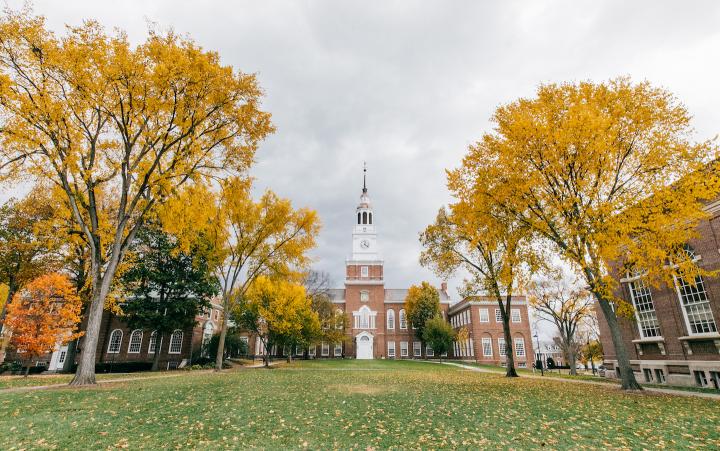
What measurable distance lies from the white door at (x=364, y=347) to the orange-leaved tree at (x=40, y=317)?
36.8m

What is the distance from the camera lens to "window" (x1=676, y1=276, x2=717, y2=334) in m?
14.8

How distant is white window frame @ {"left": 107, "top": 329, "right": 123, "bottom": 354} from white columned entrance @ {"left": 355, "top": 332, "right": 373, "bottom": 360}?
98.2ft

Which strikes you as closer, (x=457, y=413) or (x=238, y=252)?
(x=457, y=413)

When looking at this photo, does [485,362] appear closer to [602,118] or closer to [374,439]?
[602,118]

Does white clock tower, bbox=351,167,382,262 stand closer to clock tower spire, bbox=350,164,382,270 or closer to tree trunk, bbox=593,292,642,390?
clock tower spire, bbox=350,164,382,270

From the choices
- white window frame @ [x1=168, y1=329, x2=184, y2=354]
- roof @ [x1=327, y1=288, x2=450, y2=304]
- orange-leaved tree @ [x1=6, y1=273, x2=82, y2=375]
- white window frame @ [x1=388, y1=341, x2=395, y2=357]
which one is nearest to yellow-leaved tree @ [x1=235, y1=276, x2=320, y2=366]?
white window frame @ [x1=168, y1=329, x2=184, y2=354]

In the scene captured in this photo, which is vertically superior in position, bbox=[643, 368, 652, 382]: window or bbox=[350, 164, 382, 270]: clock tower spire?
bbox=[350, 164, 382, 270]: clock tower spire

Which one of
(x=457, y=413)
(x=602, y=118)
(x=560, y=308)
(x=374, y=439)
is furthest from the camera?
(x=560, y=308)

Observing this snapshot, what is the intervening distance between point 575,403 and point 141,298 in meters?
30.1

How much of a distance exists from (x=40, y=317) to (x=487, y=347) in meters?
47.1

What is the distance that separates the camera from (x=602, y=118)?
1149cm

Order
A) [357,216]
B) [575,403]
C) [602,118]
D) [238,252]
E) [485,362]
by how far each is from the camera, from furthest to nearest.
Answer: [357,216] < [485,362] < [238,252] < [602,118] < [575,403]

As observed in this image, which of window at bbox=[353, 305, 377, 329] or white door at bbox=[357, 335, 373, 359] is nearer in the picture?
Result: white door at bbox=[357, 335, 373, 359]

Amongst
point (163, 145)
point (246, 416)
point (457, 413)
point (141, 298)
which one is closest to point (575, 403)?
point (457, 413)
